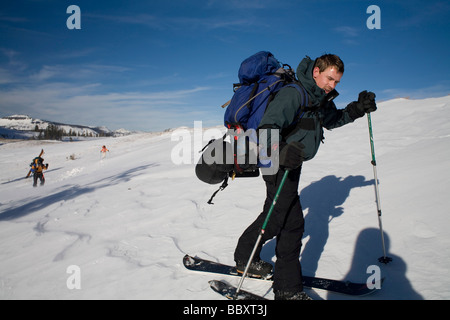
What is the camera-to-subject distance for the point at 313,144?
2279 mm

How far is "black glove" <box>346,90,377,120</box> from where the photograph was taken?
2.96 meters

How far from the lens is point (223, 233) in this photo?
13.0ft

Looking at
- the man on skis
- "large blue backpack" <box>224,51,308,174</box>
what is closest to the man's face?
the man on skis

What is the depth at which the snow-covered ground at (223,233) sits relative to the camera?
270cm

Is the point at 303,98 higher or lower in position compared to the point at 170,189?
higher

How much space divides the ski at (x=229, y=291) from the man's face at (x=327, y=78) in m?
2.18

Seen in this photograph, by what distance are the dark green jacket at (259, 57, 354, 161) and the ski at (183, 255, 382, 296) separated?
1370 mm

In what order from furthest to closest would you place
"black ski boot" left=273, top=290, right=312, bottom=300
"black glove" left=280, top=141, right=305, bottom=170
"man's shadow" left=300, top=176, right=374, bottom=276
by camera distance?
"man's shadow" left=300, top=176, right=374, bottom=276, "black ski boot" left=273, top=290, right=312, bottom=300, "black glove" left=280, top=141, right=305, bottom=170

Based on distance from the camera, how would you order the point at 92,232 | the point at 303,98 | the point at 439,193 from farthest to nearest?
the point at 92,232, the point at 439,193, the point at 303,98

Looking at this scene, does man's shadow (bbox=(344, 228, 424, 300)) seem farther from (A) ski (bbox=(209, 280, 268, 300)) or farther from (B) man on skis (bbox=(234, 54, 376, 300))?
(A) ski (bbox=(209, 280, 268, 300))

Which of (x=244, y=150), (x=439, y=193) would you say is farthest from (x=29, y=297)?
(x=439, y=193)

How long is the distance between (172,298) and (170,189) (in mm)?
4061

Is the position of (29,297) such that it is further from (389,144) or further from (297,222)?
(389,144)

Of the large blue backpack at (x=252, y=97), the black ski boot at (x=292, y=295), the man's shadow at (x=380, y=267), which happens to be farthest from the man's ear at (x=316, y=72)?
the man's shadow at (x=380, y=267)
